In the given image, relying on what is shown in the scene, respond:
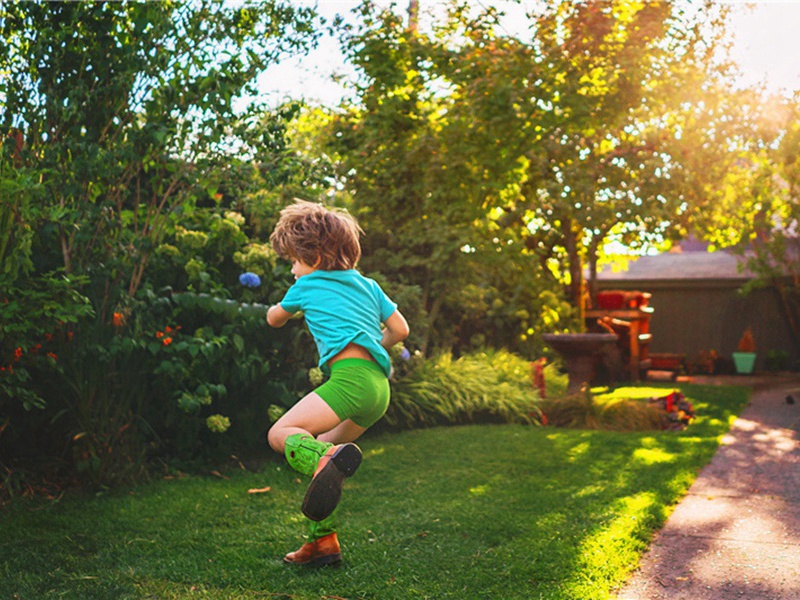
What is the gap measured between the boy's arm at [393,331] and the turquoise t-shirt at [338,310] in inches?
1.3

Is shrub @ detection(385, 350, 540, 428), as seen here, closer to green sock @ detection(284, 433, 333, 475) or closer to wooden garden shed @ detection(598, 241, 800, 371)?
green sock @ detection(284, 433, 333, 475)

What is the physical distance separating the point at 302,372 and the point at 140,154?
6.86ft

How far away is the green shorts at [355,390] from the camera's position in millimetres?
3316

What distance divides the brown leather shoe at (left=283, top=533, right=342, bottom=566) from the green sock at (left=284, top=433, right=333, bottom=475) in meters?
0.56

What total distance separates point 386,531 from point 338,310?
1.35 meters

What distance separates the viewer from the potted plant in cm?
1491

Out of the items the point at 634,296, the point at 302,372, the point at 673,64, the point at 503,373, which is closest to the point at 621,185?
the point at 634,296

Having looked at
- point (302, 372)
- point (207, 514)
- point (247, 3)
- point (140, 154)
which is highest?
point (247, 3)

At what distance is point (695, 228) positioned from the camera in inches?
550

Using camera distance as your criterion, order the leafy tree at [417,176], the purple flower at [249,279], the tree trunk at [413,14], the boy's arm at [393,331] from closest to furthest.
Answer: the boy's arm at [393,331], the purple flower at [249,279], the leafy tree at [417,176], the tree trunk at [413,14]

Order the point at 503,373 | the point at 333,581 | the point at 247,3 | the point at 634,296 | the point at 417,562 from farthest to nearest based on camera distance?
the point at 634,296
the point at 503,373
the point at 247,3
the point at 417,562
the point at 333,581

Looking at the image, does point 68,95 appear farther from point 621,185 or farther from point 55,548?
point 621,185

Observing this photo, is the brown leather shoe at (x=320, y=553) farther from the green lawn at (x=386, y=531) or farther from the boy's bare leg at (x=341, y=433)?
the boy's bare leg at (x=341, y=433)

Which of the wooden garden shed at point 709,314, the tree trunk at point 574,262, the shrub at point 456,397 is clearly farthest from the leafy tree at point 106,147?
the wooden garden shed at point 709,314
